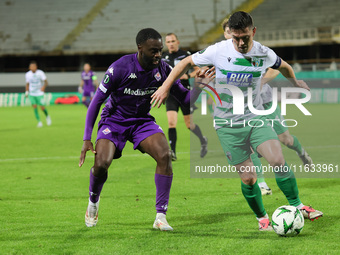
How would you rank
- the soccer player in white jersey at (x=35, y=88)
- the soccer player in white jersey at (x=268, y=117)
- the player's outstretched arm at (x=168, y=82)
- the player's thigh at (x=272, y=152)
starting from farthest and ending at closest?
the soccer player in white jersey at (x=35, y=88)
the soccer player in white jersey at (x=268, y=117)
the player's thigh at (x=272, y=152)
the player's outstretched arm at (x=168, y=82)

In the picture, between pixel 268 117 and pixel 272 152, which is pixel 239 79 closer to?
pixel 272 152

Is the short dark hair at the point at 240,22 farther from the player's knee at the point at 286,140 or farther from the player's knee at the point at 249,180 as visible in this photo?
the player's knee at the point at 286,140

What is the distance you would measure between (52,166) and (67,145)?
367cm

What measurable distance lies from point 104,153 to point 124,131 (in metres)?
0.35

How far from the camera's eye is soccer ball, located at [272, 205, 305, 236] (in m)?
5.06

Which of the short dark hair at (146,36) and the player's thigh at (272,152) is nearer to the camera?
the player's thigh at (272,152)

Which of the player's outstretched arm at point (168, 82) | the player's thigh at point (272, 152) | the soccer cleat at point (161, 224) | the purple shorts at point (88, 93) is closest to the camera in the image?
the player's outstretched arm at point (168, 82)

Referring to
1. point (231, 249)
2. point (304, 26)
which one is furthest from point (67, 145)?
point (304, 26)

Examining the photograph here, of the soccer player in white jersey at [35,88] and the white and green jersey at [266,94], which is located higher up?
the white and green jersey at [266,94]

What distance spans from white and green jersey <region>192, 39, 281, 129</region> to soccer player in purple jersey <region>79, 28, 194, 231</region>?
562mm

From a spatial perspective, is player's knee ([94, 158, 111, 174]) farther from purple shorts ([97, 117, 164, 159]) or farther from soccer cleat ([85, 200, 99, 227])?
soccer cleat ([85, 200, 99, 227])

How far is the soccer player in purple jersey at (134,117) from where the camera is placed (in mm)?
5496

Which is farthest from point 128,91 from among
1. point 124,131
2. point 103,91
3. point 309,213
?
point 309,213

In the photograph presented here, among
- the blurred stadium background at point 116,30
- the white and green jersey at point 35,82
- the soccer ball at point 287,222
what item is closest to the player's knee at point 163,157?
the soccer ball at point 287,222
